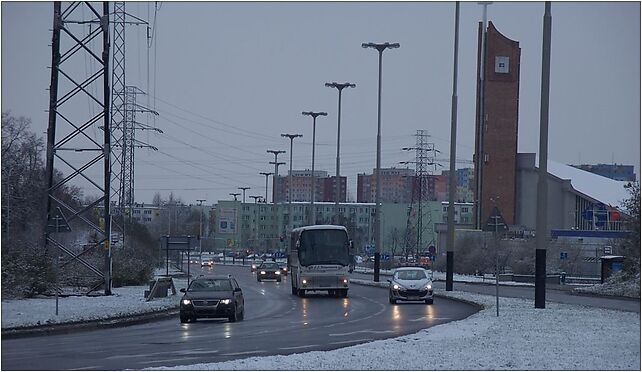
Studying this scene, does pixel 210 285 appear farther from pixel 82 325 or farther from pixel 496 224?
pixel 496 224

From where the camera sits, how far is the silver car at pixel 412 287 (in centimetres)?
4088

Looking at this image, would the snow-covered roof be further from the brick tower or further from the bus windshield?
the bus windshield

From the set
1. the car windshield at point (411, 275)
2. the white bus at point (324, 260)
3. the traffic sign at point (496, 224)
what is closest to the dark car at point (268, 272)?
the white bus at point (324, 260)

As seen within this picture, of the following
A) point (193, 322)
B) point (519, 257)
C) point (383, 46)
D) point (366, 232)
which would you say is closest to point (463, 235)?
point (519, 257)

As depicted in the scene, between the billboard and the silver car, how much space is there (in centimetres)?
5976

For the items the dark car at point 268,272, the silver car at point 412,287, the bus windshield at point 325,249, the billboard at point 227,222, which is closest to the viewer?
the silver car at point 412,287

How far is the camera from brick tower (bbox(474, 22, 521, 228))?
9862 centimetres

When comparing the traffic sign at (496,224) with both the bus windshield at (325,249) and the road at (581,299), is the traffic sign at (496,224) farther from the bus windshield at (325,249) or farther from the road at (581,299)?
the bus windshield at (325,249)

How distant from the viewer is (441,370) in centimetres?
1518

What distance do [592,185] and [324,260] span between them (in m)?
63.7

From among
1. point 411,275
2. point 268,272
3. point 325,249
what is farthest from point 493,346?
point 268,272

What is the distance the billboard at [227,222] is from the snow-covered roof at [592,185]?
3265cm

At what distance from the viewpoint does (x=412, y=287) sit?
41094 millimetres

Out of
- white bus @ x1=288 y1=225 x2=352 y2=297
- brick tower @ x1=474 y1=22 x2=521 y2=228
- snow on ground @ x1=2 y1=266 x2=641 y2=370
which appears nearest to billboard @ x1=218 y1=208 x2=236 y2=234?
brick tower @ x1=474 y1=22 x2=521 y2=228
